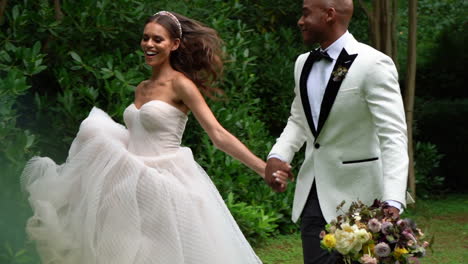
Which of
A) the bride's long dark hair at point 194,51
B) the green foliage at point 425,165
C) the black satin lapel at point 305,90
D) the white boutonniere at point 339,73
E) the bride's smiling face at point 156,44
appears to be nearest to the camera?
the white boutonniere at point 339,73

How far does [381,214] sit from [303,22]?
1110mm

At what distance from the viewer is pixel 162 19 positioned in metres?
4.80

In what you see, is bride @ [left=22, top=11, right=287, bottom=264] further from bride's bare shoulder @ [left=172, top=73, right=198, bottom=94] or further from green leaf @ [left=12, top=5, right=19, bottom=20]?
green leaf @ [left=12, top=5, right=19, bottom=20]

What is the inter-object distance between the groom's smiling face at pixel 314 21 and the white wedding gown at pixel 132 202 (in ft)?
3.30

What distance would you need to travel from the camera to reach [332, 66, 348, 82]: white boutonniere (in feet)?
12.8

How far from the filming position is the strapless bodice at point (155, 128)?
14.9ft

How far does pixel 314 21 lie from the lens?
3963 millimetres

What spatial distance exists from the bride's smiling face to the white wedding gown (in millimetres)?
289

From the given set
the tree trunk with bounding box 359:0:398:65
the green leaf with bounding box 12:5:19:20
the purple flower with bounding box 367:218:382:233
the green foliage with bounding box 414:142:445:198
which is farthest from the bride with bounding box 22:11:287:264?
the green foliage with bounding box 414:142:445:198

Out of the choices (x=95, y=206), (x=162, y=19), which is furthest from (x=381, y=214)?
(x=162, y=19)

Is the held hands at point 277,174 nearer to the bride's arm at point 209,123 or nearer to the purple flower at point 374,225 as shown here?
the bride's arm at point 209,123

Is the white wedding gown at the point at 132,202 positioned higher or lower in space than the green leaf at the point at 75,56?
lower

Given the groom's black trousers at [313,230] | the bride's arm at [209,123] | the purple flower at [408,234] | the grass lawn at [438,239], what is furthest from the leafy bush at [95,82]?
the purple flower at [408,234]

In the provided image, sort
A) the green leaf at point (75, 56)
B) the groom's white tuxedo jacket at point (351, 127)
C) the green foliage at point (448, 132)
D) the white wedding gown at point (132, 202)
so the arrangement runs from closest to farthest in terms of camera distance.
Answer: the groom's white tuxedo jacket at point (351, 127) < the white wedding gown at point (132, 202) < the green leaf at point (75, 56) < the green foliage at point (448, 132)
